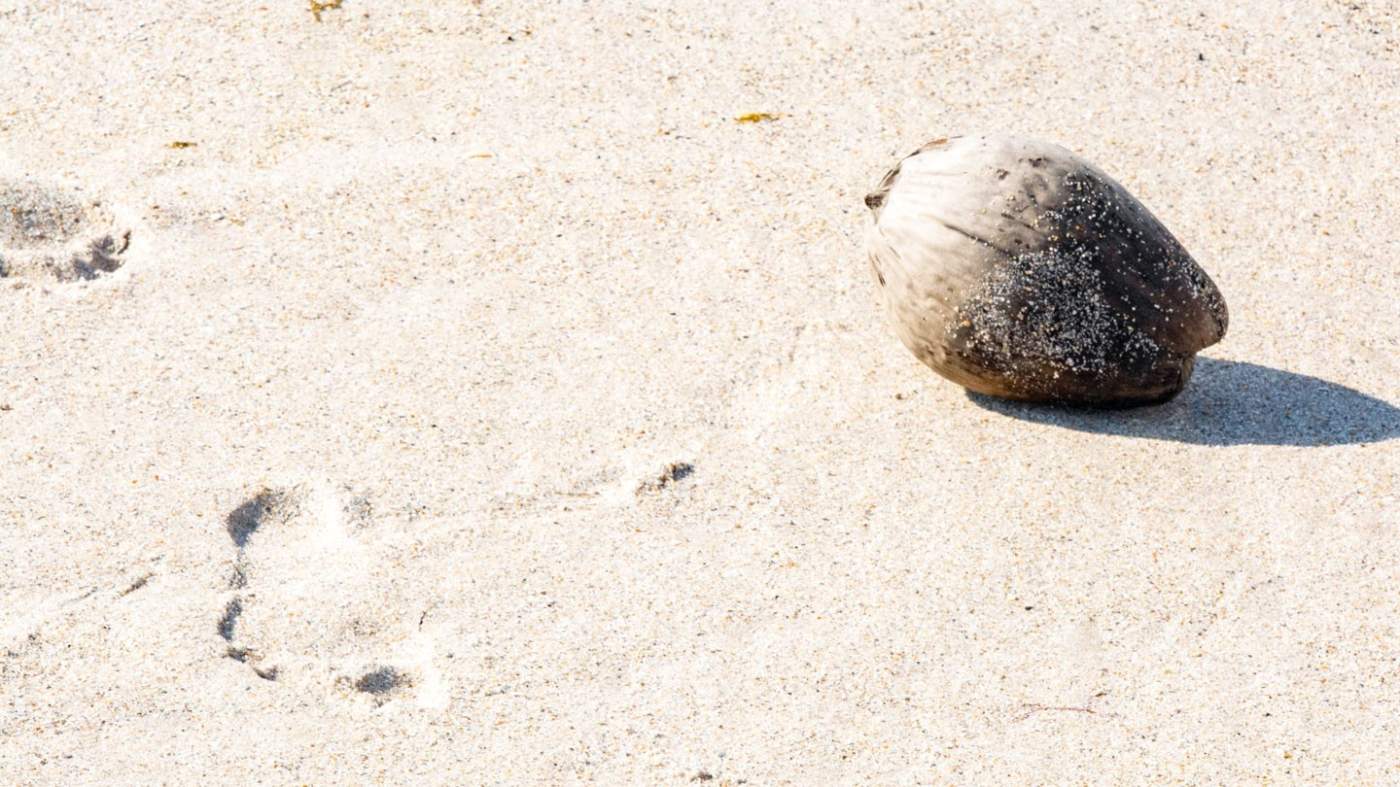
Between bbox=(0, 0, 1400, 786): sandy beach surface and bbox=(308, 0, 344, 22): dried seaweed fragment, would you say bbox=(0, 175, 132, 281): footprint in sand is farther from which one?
bbox=(308, 0, 344, 22): dried seaweed fragment

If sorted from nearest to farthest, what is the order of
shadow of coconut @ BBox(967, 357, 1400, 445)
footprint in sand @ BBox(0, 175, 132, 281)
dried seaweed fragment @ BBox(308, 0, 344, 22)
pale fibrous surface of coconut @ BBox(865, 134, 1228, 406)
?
pale fibrous surface of coconut @ BBox(865, 134, 1228, 406)
shadow of coconut @ BBox(967, 357, 1400, 445)
footprint in sand @ BBox(0, 175, 132, 281)
dried seaweed fragment @ BBox(308, 0, 344, 22)

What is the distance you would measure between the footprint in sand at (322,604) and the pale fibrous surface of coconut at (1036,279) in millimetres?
1209

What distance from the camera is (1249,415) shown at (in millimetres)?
3502

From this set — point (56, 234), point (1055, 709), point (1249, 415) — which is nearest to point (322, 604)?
point (1055, 709)

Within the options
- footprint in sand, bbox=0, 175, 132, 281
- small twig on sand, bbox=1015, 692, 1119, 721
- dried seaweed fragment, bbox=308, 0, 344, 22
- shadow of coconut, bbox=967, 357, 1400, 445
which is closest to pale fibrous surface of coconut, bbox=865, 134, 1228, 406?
shadow of coconut, bbox=967, 357, 1400, 445

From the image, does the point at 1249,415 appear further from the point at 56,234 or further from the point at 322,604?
the point at 56,234

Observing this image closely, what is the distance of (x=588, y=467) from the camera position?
3.29 meters

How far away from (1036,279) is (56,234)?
2294 mm

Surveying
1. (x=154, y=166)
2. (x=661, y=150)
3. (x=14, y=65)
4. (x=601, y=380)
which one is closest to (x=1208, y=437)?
(x=601, y=380)

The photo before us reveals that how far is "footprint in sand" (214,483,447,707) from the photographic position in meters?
2.79

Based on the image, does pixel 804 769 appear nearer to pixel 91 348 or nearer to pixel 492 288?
pixel 492 288

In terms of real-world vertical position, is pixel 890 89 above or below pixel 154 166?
above

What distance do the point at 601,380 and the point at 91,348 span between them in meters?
1.12

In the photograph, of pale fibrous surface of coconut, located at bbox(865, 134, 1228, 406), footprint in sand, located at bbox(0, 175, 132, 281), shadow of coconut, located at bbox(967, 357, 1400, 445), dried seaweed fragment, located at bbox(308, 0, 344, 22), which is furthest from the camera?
dried seaweed fragment, located at bbox(308, 0, 344, 22)
